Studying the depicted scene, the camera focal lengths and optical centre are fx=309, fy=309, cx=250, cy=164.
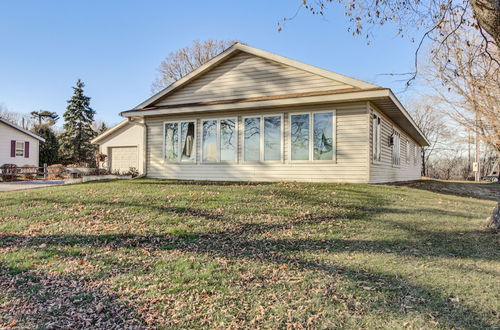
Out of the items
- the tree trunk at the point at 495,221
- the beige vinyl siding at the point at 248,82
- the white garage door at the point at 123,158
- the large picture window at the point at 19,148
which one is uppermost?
the beige vinyl siding at the point at 248,82

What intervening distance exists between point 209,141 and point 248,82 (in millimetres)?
2787

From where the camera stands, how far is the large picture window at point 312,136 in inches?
414

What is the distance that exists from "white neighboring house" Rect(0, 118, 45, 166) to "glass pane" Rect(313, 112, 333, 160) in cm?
2217

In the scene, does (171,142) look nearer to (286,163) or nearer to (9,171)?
(286,163)

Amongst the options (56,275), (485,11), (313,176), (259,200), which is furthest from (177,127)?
(485,11)

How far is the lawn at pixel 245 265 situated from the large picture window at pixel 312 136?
10.9ft

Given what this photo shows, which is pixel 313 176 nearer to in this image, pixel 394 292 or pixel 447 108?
pixel 394 292

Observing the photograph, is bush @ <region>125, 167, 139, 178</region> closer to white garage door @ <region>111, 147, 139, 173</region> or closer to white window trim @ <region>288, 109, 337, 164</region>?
white garage door @ <region>111, 147, 139, 173</region>

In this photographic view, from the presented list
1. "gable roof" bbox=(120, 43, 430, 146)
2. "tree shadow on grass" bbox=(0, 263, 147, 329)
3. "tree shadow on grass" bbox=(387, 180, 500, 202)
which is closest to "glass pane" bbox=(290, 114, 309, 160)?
"gable roof" bbox=(120, 43, 430, 146)

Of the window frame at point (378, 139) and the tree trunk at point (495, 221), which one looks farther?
the window frame at point (378, 139)

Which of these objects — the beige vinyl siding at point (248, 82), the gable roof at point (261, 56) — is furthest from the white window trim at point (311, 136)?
the gable roof at point (261, 56)

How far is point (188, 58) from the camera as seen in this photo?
29.6 m

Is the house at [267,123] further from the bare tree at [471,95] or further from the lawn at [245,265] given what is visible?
the lawn at [245,265]

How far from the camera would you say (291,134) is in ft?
36.4
